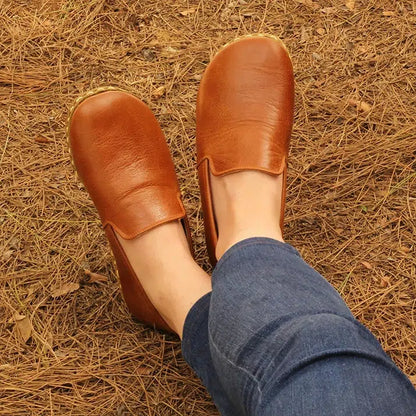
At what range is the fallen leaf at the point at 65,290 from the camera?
140 cm

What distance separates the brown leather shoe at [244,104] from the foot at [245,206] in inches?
2.2

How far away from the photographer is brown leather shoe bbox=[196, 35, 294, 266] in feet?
4.64

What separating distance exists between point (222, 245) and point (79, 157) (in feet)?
1.65

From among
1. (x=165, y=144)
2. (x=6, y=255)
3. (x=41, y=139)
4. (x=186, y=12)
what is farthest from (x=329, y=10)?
(x=6, y=255)

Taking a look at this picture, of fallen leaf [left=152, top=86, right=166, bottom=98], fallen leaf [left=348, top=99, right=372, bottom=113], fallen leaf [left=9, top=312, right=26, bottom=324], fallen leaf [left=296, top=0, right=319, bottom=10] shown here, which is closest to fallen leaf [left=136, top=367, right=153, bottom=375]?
fallen leaf [left=9, top=312, right=26, bottom=324]

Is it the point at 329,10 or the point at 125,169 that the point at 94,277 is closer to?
the point at 125,169

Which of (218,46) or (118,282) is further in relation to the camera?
(218,46)

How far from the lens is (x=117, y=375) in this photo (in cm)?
132

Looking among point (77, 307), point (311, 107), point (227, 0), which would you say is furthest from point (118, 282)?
point (227, 0)

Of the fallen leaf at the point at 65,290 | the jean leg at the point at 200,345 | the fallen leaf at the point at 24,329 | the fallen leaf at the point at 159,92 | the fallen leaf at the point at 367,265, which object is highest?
the fallen leaf at the point at 159,92

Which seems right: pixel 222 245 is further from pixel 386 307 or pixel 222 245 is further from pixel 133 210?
pixel 386 307

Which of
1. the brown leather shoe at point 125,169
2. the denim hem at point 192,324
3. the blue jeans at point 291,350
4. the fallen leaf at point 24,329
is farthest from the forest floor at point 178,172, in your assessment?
the blue jeans at point 291,350

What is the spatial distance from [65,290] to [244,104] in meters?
0.76

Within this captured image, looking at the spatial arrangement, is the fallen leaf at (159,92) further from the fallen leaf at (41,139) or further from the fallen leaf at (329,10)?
the fallen leaf at (329,10)
